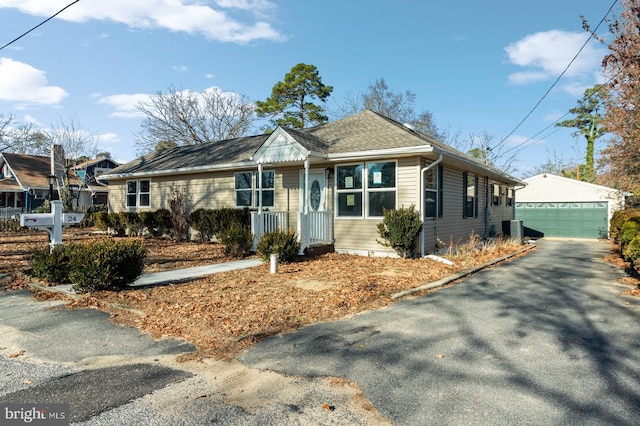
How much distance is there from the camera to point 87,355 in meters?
4.16

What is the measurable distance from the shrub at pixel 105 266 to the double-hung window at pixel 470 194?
37.5 ft

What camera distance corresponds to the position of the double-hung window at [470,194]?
47.8ft

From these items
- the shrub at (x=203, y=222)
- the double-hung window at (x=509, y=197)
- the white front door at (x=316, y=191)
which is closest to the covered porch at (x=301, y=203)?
the white front door at (x=316, y=191)

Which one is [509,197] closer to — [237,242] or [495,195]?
[495,195]

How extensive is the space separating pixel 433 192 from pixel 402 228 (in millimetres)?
2061

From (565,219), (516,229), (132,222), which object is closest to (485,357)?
(516,229)

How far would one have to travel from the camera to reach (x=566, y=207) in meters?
22.5

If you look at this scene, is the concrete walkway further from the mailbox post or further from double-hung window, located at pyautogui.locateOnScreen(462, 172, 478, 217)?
double-hung window, located at pyautogui.locateOnScreen(462, 172, 478, 217)

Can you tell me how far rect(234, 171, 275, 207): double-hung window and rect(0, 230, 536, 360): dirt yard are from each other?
12.9 ft

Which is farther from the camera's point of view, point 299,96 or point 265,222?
point 299,96

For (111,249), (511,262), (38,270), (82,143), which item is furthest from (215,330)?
(82,143)

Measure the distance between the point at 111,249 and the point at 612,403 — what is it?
7055mm

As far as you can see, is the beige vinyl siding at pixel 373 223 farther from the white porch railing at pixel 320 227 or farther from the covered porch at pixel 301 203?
the covered porch at pixel 301 203

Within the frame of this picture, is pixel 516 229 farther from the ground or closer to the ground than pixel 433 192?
closer to the ground
